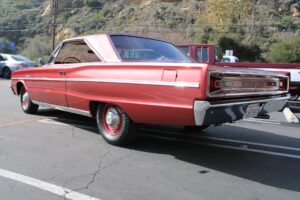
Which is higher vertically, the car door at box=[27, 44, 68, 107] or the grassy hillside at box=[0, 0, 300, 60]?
the grassy hillside at box=[0, 0, 300, 60]

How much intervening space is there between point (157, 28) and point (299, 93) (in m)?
45.7

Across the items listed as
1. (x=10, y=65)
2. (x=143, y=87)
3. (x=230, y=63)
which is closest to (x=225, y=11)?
(x=10, y=65)

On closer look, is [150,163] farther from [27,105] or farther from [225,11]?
[225,11]

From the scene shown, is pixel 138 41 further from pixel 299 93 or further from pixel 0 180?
pixel 299 93

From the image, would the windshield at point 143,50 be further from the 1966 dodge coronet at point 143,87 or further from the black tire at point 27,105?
the black tire at point 27,105

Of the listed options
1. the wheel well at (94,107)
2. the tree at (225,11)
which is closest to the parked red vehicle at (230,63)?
the wheel well at (94,107)

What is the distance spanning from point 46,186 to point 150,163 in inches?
54.8

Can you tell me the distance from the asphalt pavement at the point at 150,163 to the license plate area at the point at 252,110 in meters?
Answer: 0.60

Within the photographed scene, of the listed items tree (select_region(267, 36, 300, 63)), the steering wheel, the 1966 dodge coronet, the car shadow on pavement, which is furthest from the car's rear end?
tree (select_region(267, 36, 300, 63))

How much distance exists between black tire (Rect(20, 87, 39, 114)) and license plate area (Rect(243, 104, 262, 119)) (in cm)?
492

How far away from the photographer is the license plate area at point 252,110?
5266 mm

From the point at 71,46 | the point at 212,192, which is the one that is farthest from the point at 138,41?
the point at 212,192

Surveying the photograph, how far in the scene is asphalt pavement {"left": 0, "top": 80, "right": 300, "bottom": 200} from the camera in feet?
14.0

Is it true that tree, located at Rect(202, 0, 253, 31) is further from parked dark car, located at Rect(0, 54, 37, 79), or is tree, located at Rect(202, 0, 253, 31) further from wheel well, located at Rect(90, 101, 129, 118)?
wheel well, located at Rect(90, 101, 129, 118)
